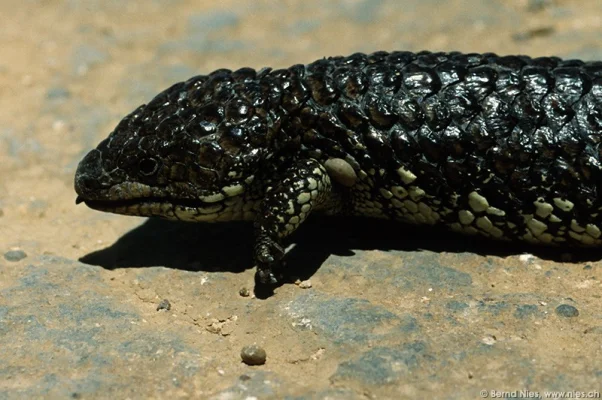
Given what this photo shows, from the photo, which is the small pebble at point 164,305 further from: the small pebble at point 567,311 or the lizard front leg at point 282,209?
the small pebble at point 567,311

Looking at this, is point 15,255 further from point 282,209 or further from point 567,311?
point 567,311

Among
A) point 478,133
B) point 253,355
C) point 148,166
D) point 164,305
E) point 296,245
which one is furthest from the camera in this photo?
point 296,245

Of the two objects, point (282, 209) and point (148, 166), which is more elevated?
point (148, 166)

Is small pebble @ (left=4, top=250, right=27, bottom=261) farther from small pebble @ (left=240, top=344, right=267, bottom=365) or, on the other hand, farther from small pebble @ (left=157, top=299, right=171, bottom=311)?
small pebble @ (left=240, top=344, right=267, bottom=365)

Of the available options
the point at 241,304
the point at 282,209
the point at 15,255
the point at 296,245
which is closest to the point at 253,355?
the point at 241,304

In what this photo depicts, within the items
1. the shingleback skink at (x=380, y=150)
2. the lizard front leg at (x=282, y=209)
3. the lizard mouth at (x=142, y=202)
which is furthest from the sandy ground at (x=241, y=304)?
the lizard mouth at (x=142, y=202)

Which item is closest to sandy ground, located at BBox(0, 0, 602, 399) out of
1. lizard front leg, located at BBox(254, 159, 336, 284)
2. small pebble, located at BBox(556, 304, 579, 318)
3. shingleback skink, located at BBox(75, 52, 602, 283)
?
small pebble, located at BBox(556, 304, 579, 318)
